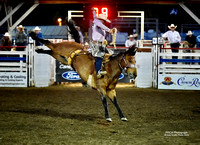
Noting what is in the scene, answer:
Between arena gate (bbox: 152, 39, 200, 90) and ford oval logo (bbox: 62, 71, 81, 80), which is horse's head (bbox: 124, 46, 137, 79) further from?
ford oval logo (bbox: 62, 71, 81, 80)

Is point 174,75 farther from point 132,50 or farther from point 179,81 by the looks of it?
point 132,50

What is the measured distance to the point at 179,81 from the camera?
1059 cm

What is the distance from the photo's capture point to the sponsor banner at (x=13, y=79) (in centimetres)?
1096

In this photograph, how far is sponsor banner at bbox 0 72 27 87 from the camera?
11.0 m

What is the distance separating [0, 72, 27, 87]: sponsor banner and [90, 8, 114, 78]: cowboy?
17.9ft

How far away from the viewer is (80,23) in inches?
858

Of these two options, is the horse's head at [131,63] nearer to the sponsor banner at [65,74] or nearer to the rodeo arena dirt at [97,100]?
the rodeo arena dirt at [97,100]

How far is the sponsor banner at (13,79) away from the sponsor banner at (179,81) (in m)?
4.56

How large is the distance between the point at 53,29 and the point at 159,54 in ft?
32.7

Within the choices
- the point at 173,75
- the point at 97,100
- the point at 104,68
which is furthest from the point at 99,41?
the point at 173,75

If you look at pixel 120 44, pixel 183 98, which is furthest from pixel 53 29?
pixel 183 98

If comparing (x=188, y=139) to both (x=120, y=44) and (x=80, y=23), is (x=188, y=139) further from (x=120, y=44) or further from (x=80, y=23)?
(x=80, y=23)

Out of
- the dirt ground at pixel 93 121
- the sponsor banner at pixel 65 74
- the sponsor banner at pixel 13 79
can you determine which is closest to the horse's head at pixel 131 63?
the dirt ground at pixel 93 121

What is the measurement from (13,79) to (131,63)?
6.63 meters
